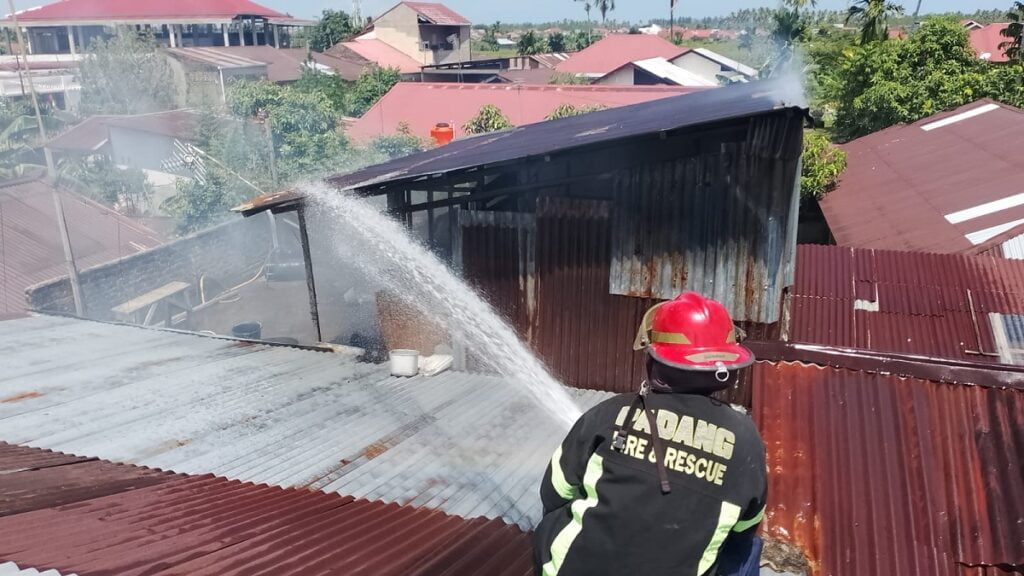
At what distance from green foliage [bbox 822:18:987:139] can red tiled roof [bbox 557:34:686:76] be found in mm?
26154

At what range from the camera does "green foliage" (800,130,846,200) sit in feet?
53.9

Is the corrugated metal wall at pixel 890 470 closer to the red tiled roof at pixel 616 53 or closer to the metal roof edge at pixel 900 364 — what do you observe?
the metal roof edge at pixel 900 364

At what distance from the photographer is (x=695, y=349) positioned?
7.72 feet

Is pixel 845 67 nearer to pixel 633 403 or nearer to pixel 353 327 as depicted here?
pixel 353 327

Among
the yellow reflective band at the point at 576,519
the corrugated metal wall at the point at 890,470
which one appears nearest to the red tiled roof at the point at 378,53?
the corrugated metal wall at the point at 890,470

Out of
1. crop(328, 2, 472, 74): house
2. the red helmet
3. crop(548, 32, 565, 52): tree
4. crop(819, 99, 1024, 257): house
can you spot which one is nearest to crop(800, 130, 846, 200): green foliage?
crop(819, 99, 1024, 257): house

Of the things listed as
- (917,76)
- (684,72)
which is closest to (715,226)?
(917,76)

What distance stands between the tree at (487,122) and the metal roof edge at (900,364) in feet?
71.2

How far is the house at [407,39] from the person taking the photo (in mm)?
59969

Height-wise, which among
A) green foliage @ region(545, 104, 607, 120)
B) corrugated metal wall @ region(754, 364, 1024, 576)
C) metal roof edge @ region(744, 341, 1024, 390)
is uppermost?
green foliage @ region(545, 104, 607, 120)

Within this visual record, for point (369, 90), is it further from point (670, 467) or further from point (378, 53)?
point (670, 467)

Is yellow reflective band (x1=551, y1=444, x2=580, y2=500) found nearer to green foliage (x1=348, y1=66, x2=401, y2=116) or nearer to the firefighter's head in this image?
the firefighter's head


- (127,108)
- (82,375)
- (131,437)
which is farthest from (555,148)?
(127,108)

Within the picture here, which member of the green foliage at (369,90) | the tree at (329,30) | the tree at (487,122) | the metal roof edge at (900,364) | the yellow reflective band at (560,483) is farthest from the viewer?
the tree at (329,30)
